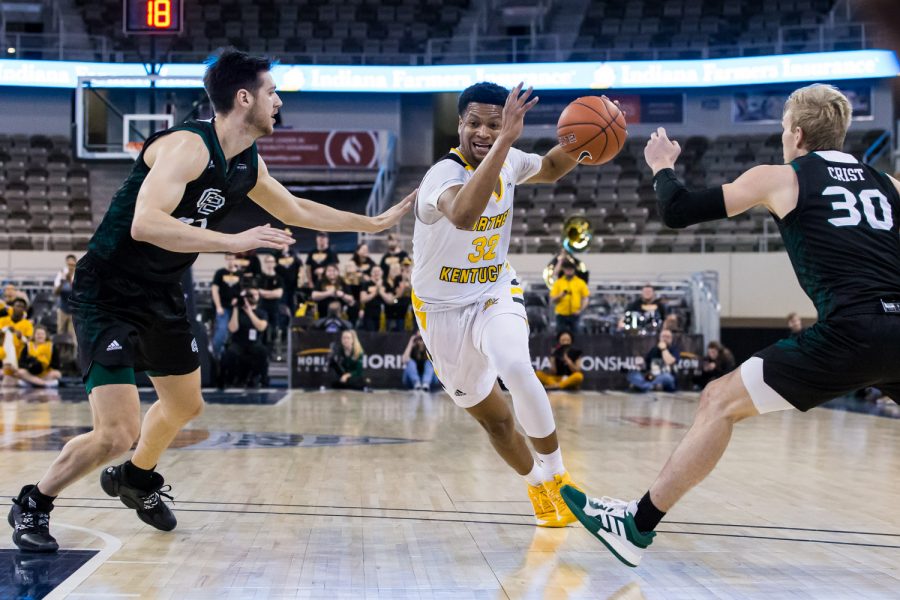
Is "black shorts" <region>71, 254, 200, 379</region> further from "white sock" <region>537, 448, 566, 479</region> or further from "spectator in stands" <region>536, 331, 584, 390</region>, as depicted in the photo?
A: "spectator in stands" <region>536, 331, 584, 390</region>

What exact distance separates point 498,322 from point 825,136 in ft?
5.71

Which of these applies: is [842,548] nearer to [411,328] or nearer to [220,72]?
[220,72]

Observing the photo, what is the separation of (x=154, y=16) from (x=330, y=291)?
4.87 meters

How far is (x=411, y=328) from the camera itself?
16.0 meters

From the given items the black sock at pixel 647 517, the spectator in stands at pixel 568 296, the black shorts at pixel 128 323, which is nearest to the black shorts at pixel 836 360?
the black sock at pixel 647 517

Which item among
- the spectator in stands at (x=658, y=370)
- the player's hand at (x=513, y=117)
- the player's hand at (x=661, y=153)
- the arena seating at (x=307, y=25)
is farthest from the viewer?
the arena seating at (x=307, y=25)

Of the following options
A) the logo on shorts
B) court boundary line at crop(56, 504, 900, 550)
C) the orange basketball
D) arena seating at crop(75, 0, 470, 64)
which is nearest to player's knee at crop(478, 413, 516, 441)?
court boundary line at crop(56, 504, 900, 550)

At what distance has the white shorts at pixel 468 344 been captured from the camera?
4879 mm

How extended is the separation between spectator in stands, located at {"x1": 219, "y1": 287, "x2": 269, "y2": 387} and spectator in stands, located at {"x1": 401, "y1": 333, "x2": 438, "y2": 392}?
7.28ft

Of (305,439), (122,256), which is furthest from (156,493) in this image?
(305,439)

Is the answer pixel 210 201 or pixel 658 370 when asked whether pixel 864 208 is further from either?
pixel 658 370

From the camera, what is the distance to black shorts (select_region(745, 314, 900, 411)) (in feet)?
11.6

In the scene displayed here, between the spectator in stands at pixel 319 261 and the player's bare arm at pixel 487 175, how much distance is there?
1176cm

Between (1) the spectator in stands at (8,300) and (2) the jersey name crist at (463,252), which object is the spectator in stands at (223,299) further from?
(2) the jersey name crist at (463,252)
